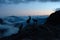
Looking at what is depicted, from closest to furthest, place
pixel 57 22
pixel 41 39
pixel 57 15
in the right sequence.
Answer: pixel 41 39
pixel 57 22
pixel 57 15

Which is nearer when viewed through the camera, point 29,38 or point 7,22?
point 29,38

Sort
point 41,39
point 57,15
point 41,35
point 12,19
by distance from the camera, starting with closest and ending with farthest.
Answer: point 41,39 < point 41,35 < point 57,15 < point 12,19

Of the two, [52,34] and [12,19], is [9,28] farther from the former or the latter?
[52,34]

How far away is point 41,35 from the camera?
283 inches

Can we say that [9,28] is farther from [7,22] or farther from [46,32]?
[46,32]

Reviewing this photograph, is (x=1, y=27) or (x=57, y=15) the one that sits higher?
(x=57, y=15)

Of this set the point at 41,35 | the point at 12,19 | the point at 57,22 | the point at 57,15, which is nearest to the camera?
the point at 41,35

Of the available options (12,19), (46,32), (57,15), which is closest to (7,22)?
(12,19)

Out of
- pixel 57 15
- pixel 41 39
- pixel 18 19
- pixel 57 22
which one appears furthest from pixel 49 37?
pixel 18 19

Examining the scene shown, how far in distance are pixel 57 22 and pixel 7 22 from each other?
3.49 metres

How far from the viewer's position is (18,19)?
495 inches

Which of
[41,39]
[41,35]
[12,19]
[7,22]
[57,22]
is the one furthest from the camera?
[12,19]

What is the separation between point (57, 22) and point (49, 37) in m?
2.71

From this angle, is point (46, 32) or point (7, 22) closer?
point (46, 32)
